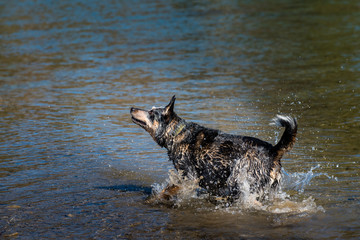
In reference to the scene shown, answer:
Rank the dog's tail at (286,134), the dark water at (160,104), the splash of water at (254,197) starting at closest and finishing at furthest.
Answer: the dog's tail at (286,134) < the dark water at (160,104) < the splash of water at (254,197)

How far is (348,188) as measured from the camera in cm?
706

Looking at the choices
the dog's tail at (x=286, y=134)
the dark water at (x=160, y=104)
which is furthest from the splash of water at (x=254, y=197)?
the dog's tail at (x=286, y=134)

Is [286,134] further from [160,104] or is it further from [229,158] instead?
[160,104]

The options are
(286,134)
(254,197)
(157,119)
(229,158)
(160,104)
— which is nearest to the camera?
(286,134)

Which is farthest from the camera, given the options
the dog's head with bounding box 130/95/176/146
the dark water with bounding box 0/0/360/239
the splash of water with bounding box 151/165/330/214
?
the dog's head with bounding box 130/95/176/146

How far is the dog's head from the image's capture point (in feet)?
24.5

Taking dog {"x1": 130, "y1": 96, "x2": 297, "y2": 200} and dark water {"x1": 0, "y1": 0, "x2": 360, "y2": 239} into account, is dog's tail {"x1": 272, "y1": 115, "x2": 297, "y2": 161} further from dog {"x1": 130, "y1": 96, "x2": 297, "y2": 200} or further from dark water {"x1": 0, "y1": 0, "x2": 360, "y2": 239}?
dark water {"x1": 0, "y1": 0, "x2": 360, "y2": 239}

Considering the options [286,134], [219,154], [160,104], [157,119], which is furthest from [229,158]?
[160,104]

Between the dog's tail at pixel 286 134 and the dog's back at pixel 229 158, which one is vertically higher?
the dog's tail at pixel 286 134

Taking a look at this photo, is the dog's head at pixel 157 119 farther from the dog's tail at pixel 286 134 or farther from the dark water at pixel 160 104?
the dog's tail at pixel 286 134

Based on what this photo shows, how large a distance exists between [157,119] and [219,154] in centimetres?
117

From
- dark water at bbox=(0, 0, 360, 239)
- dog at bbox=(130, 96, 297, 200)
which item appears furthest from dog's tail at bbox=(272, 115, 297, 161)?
dark water at bbox=(0, 0, 360, 239)

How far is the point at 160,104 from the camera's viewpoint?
11.6 metres

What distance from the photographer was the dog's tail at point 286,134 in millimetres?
6266
